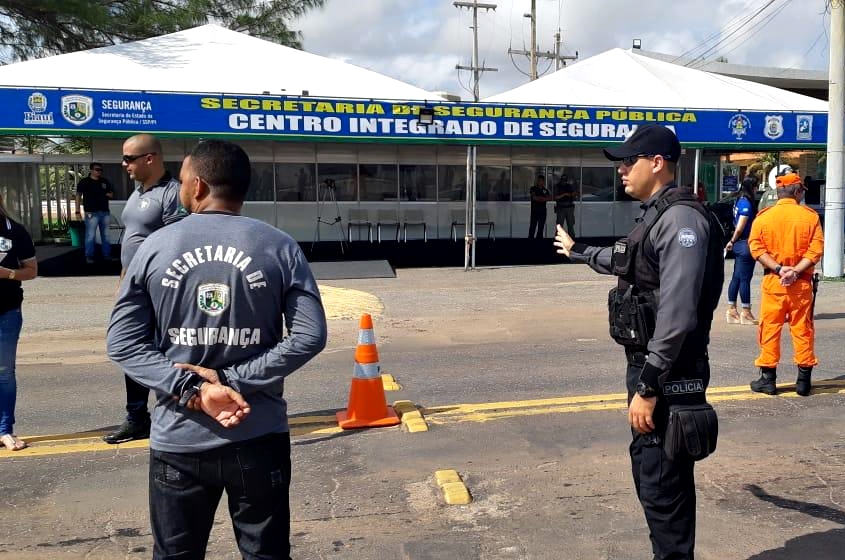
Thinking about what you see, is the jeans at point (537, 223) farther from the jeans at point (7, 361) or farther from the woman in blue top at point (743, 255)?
the jeans at point (7, 361)

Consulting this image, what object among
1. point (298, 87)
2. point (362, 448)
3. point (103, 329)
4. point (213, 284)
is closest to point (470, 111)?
point (298, 87)

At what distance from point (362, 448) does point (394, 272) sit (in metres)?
10.4

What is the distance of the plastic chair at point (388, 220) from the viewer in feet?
69.0

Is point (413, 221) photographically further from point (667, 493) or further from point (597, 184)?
point (667, 493)

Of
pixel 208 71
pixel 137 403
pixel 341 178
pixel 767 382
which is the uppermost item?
pixel 208 71

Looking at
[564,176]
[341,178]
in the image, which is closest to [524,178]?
[564,176]

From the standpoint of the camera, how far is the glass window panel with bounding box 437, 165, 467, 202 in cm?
2152

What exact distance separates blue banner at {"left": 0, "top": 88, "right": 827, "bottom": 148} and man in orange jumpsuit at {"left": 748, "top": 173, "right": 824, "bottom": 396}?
9.73 metres

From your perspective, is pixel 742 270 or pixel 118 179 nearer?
pixel 742 270

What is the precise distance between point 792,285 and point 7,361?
233 inches

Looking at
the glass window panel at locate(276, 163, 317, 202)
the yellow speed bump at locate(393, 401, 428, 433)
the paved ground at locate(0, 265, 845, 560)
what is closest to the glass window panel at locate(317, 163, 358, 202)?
the glass window panel at locate(276, 163, 317, 202)

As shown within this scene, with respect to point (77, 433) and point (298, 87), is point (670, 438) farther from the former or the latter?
point (298, 87)

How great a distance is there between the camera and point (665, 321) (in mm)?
2914

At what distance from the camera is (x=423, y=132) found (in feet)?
51.1
